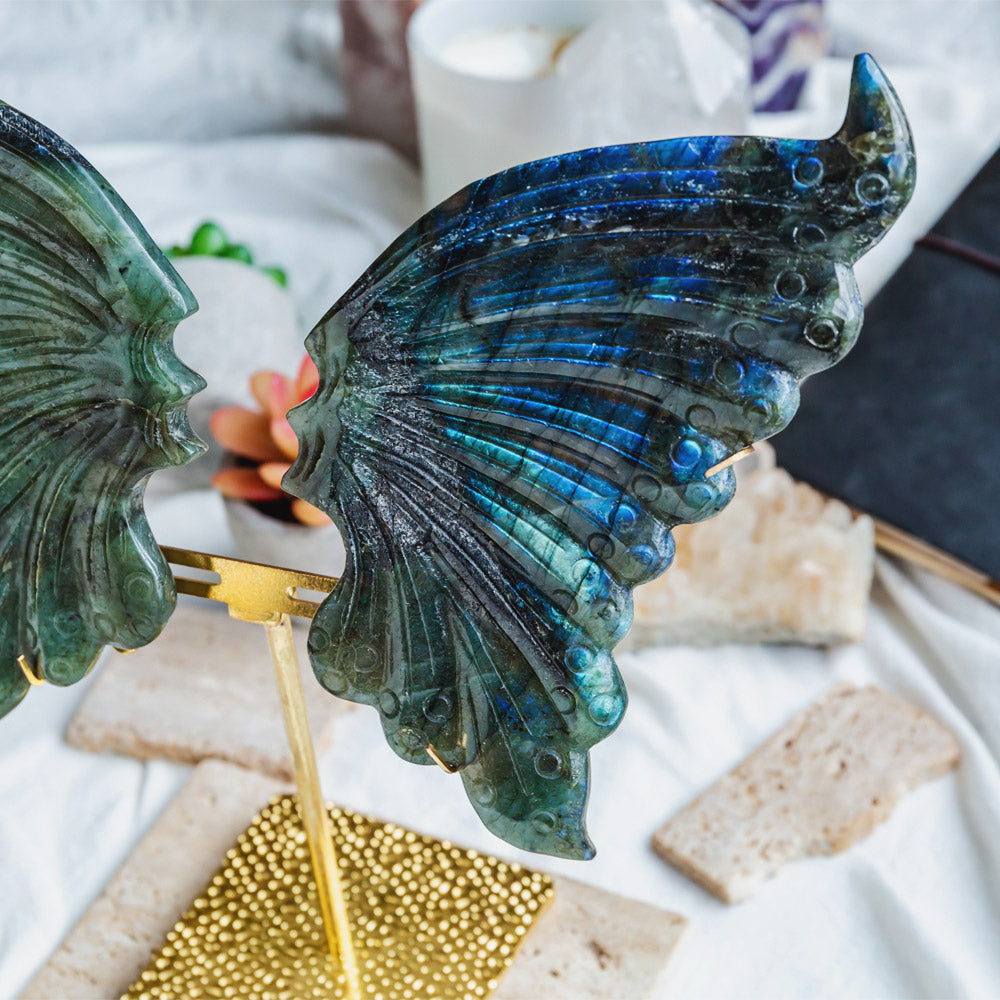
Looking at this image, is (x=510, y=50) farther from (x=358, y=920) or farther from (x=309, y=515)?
(x=358, y=920)

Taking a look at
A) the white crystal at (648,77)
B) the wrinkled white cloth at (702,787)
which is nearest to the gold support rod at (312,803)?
the wrinkled white cloth at (702,787)

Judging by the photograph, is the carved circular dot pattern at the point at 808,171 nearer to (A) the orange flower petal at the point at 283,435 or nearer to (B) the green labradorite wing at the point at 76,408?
(B) the green labradorite wing at the point at 76,408

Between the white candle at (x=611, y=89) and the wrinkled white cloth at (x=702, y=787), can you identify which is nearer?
the wrinkled white cloth at (x=702, y=787)

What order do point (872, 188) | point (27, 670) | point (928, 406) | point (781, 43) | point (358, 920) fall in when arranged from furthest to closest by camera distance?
point (781, 43), point (928, 406), point (358, 920), point (27, 670), point (872, 188)

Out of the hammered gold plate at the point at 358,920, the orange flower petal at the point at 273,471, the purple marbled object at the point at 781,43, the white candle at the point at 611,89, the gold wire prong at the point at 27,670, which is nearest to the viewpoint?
the gold wire prong at the point at 27,670

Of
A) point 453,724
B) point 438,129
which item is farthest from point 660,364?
point 438,129

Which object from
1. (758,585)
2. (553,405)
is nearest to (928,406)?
(758,585)
